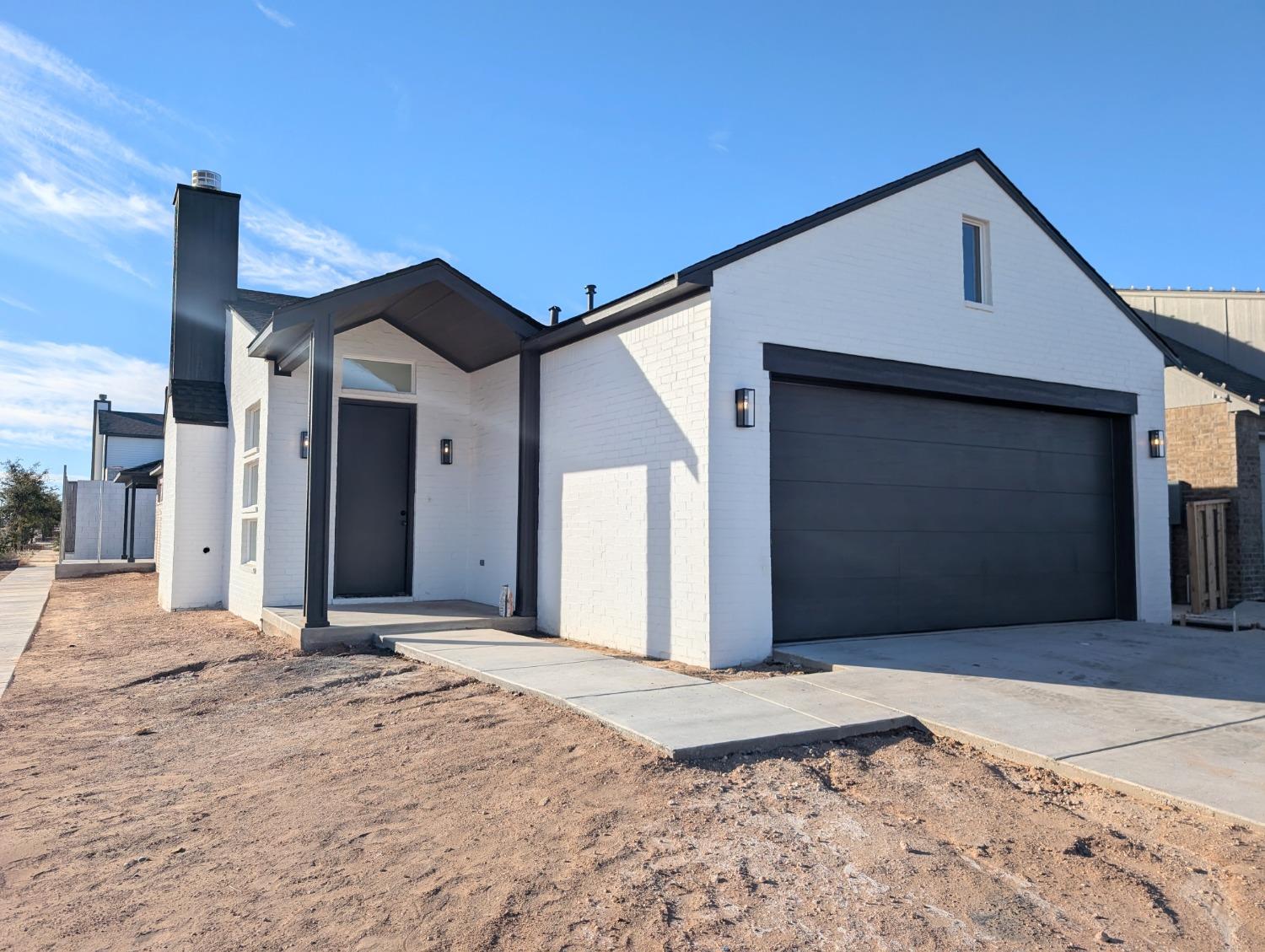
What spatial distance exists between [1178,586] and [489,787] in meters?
11.7

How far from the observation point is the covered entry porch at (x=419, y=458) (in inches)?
331

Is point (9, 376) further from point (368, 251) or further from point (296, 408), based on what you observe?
point (296, 408)

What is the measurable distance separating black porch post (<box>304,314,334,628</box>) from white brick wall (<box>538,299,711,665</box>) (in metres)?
2.18

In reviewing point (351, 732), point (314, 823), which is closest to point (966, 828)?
point (314, 823)

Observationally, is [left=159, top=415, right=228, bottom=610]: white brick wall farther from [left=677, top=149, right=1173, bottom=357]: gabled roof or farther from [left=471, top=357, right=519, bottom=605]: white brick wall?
[left=677, top=149, right=1173, bottom=357]: gabled roof

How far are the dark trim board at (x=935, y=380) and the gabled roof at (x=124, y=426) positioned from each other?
3188cm

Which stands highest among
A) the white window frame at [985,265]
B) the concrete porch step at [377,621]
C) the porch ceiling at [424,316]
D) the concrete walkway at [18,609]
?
the white window frame at [985,265]

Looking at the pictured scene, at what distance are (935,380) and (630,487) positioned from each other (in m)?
3.30

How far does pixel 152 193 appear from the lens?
505 inches

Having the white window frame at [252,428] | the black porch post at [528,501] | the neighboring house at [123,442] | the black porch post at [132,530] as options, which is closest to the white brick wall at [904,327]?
the black porch post at [528,501]

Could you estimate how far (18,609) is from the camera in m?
12.3

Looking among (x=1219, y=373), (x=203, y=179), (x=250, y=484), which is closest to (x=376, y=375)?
(x=250, y=484)

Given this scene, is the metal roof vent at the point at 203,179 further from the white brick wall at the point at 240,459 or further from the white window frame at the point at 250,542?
the white window frame at the point at 250,542

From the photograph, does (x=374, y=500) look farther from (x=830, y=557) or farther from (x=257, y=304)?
(x=830, y=557)
